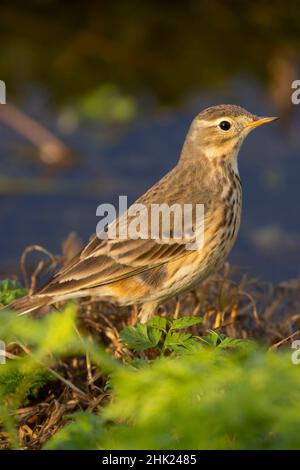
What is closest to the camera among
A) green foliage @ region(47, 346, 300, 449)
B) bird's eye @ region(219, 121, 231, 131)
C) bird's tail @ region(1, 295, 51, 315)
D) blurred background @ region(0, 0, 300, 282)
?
green foliage @ region(47, 346, 300, 449)

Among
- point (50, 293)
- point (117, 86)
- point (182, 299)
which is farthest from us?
point (117, 86)

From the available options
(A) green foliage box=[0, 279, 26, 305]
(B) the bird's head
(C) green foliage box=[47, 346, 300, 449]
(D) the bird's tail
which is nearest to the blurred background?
(B) the bird's head

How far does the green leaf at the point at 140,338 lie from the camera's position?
4.88 m

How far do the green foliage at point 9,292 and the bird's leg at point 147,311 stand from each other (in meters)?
0.66

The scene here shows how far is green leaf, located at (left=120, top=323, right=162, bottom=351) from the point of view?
16.0 feet

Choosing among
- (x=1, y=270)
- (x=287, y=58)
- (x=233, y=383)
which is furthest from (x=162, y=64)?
(x=233, y=383)

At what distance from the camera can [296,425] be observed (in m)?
3.50

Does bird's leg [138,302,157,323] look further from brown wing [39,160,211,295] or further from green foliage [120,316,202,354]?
green foliage [120,316,202,354]

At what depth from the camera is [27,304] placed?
548cm

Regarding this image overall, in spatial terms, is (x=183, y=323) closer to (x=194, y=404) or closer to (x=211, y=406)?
(x=194, y=404)

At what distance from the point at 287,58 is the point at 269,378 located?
26.0ft

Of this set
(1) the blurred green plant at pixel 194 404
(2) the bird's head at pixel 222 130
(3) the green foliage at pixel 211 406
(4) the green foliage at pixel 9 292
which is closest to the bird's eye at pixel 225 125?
(2) the bird's head at pixel 222 130

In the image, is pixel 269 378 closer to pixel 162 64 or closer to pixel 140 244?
pixel 140 244

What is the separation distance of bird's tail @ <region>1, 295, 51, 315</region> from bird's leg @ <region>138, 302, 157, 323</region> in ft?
1.97
